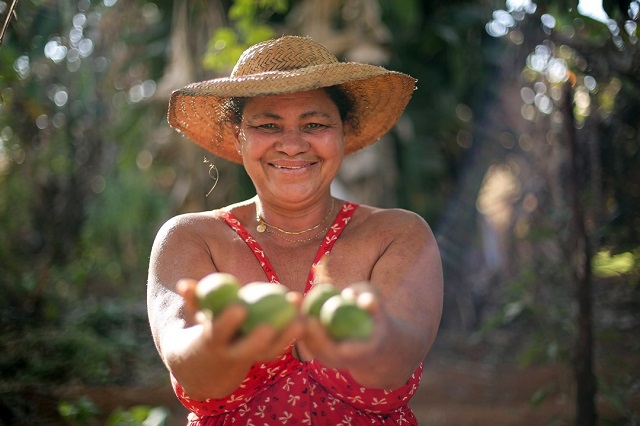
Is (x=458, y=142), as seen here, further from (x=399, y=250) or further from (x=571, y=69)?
Result: (x=399, y=250)

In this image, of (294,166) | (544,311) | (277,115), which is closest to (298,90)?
(277,115)

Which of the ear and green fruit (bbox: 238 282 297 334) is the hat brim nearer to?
the ear

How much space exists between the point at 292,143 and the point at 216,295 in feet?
2.93

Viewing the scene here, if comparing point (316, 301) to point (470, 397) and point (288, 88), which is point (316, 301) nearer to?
point (288, 88)

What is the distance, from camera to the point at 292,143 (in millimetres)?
2229

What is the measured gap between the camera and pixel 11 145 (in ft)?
21.3

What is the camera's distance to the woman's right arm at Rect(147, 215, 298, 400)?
1407 mm

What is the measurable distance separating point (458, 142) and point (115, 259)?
413 cm

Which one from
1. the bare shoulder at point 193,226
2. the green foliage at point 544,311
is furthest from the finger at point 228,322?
the green foliage at point 544,311

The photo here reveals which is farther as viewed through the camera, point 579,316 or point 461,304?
point 461,304

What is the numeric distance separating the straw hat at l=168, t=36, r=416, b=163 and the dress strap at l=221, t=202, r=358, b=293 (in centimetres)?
40

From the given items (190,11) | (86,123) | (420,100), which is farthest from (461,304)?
(86,123)

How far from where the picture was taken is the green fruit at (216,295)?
4.69ft

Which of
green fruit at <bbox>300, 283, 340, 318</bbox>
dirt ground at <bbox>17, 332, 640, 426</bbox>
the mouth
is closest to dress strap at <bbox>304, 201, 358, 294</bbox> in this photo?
the mouth
